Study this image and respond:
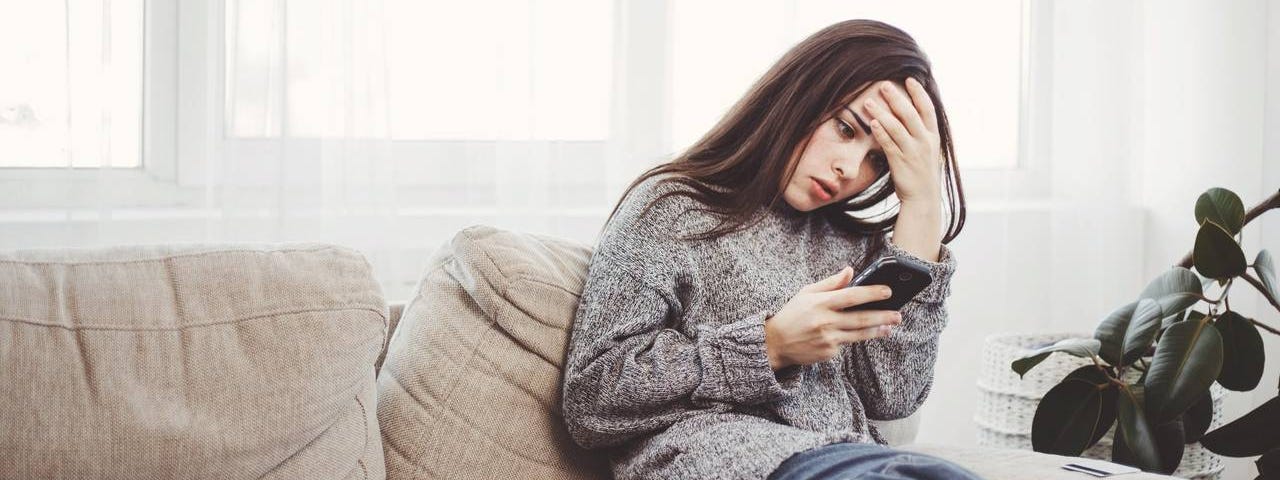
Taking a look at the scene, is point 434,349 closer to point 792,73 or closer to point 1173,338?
point 792,73

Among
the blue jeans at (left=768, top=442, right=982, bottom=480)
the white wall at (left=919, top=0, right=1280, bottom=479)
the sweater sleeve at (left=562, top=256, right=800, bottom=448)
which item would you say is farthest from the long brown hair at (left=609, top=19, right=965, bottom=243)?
the white wall at (left=919, top=0, right=1280, bottom=479)

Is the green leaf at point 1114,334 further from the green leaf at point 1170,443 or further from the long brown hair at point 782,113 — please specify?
the long brown hair at point 782,113

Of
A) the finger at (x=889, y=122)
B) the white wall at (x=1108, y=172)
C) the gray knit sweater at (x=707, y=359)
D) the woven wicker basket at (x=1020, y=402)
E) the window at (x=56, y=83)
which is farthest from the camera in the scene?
the white wall at (x=1108, y=172)

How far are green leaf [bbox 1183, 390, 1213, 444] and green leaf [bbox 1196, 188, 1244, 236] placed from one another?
303 mm

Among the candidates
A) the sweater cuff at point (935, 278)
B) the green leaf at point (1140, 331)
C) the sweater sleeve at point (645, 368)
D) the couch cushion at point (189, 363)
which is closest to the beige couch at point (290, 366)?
the couch cushion at point (189, 363)

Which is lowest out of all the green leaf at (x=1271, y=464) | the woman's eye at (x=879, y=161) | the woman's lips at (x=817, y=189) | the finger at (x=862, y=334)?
the green leaf at (x=1271, y=464)

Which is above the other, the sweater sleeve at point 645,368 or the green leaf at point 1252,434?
the sweater sleeve at point 645,368

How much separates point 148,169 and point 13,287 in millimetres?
761

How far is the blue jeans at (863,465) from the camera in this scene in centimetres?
112

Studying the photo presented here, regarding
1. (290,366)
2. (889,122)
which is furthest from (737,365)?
(290,366)

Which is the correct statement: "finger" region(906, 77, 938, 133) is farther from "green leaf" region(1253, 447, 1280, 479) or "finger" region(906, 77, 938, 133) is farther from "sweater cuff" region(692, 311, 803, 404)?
"green leaf" region(1253, 447, 1280, 479)

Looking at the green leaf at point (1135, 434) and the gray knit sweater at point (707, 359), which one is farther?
the green leaf at point (1135, 434)

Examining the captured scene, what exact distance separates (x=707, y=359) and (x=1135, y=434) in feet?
3.06

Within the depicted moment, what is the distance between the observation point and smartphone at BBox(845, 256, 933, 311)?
1.32 m
